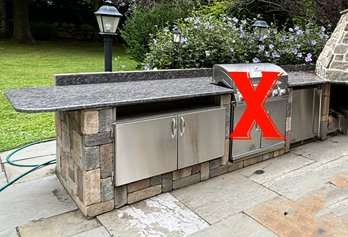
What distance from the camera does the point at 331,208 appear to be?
2.56m

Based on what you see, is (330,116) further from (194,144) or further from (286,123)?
(194,144)

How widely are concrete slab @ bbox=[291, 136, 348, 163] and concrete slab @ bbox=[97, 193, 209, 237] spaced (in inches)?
74.3

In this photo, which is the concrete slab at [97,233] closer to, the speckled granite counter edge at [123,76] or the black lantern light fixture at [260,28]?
the speckled granite counter edge at [123,76]

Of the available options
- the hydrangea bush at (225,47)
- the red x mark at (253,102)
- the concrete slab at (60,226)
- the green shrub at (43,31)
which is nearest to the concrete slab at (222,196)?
the red x mark at (253,102)

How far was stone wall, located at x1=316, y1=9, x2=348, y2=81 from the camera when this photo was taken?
411 cm

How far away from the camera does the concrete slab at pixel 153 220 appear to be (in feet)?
7.47

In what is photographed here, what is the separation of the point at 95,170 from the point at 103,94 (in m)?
0.60

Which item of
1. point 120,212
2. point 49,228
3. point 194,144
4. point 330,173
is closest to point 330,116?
point 330,173

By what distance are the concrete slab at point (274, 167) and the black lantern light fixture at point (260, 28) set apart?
1.92 meters

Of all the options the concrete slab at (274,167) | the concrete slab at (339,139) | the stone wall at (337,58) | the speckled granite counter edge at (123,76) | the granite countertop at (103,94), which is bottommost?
the concrete slab at (274,167)

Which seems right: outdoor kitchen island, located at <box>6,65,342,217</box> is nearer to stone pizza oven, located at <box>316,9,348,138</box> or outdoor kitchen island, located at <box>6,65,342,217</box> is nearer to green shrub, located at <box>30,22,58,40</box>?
stone pizza oven, located at <box>316,9,348,138</box>

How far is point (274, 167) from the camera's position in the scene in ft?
11.3

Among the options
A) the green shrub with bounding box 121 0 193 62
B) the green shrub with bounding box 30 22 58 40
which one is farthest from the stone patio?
the green shrub with bounding box 30 22 58 40

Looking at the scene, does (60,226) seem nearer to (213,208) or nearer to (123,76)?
(213,208)
